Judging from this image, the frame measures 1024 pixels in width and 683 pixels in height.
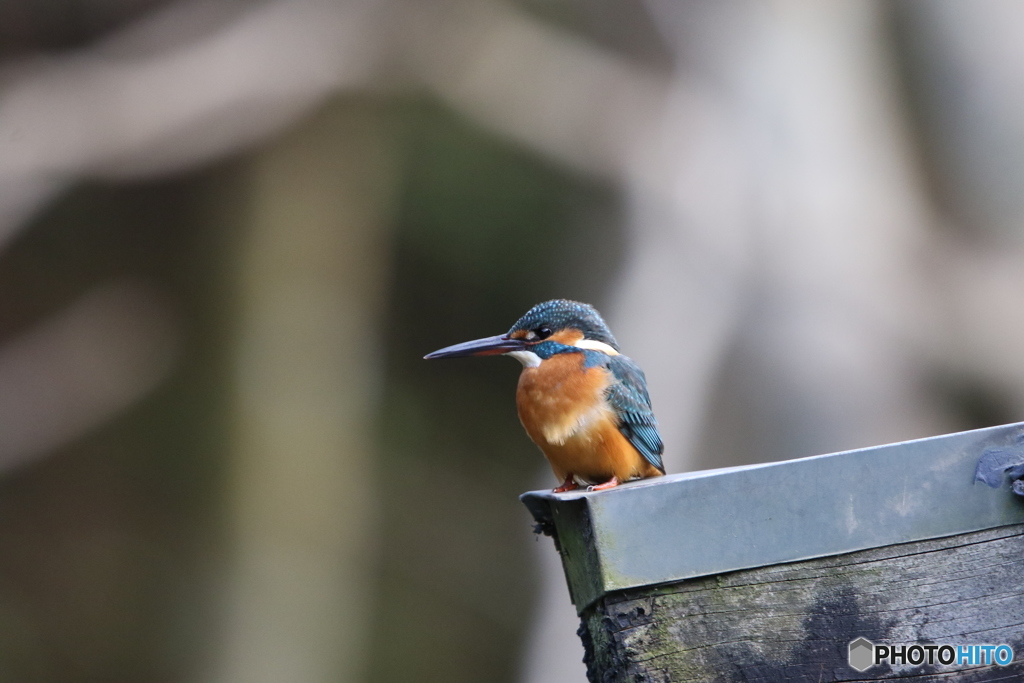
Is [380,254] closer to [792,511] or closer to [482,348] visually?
[482,348]

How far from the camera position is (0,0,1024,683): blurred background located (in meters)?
5.72

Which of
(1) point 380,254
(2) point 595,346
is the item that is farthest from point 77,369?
(2) point 595,346

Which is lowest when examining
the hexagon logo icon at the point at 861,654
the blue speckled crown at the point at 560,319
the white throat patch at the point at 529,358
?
the hexagon logo icon at the point at 861,654

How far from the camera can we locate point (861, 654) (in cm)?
153

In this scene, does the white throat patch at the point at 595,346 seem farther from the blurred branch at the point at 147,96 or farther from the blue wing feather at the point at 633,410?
the blurred branch at the point at 147,96

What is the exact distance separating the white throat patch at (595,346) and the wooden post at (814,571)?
136cm

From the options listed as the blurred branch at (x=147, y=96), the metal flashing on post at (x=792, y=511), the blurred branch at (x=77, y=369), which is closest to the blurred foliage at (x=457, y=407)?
the blurred branch at (x=147, y=96)

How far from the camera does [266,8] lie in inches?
238

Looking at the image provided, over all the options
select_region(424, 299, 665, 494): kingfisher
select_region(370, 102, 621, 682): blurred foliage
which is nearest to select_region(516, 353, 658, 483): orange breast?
select_region(424, 299, 665, 494): kingfisher

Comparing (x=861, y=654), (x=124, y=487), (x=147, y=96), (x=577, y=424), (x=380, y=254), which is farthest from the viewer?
(x=380, y=254)

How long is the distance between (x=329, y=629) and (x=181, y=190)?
297 cm

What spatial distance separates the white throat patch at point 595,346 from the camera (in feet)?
9.57

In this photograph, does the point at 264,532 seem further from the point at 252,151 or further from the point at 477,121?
the point at 477,121

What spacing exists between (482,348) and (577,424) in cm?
36
